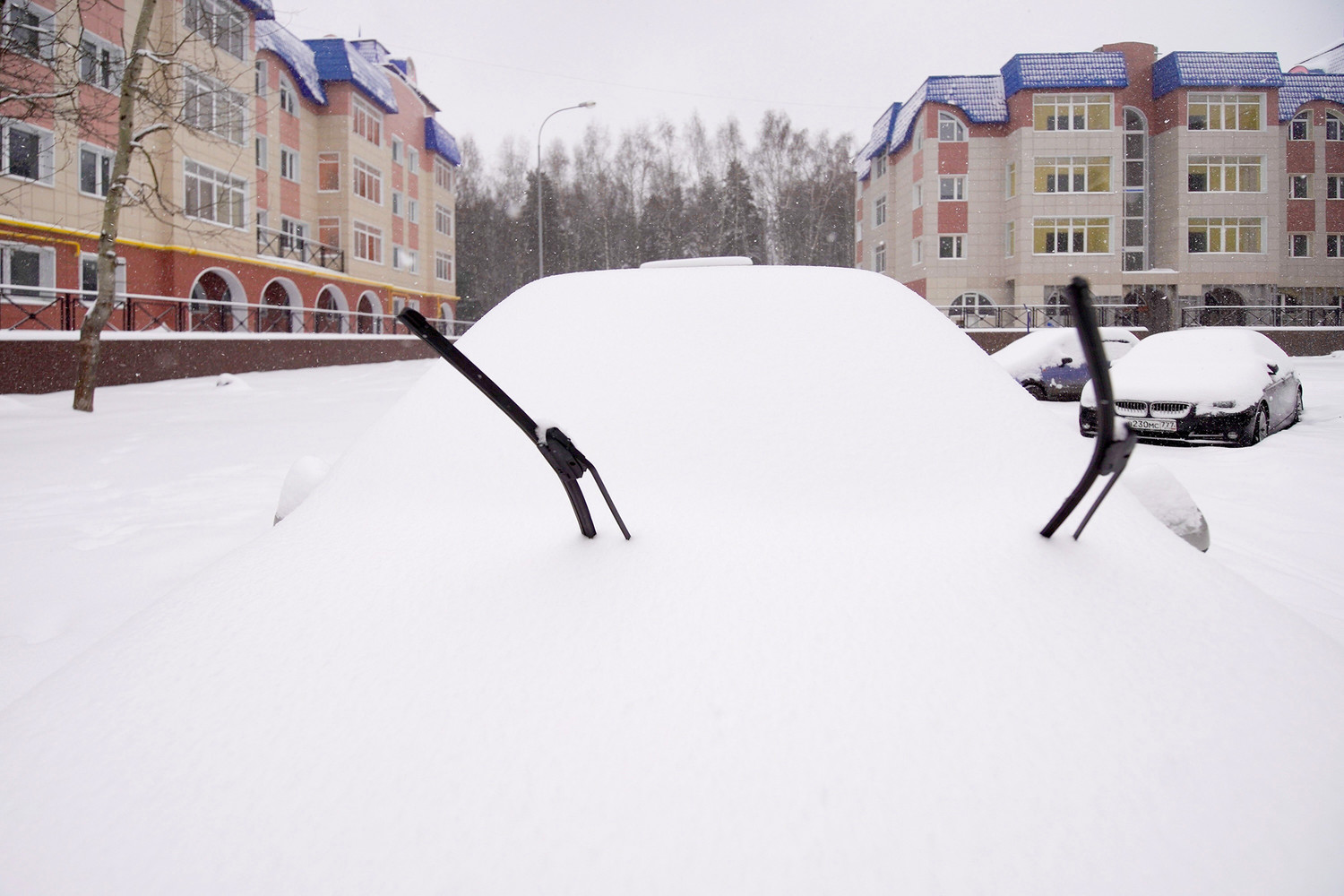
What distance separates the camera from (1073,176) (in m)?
31.6

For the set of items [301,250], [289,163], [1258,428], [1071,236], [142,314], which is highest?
[289,163]

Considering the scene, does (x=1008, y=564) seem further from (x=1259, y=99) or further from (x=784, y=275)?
(x=1259, y=99)

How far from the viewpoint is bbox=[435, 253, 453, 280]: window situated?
4134cm

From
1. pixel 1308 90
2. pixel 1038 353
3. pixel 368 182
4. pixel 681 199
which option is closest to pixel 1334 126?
pixel 1308 90

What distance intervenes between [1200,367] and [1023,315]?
22.1 m

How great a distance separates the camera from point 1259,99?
31078mm

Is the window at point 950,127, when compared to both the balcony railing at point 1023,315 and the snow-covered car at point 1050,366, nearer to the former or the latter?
the balcony railing at point 1023,315

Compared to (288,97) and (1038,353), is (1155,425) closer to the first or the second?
(1038,353)

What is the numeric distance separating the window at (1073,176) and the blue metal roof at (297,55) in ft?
90.1

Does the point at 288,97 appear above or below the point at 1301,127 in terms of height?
below

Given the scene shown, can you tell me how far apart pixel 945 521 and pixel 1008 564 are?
0.18m

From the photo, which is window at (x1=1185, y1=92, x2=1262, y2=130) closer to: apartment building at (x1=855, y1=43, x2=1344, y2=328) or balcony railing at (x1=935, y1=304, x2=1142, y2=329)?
apartment building at (x1=855, y1=43, x2=1344, y2=328)

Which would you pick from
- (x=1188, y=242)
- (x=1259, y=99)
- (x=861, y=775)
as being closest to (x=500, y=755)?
(x=861, y=775)

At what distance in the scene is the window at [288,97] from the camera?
28.6 meters
